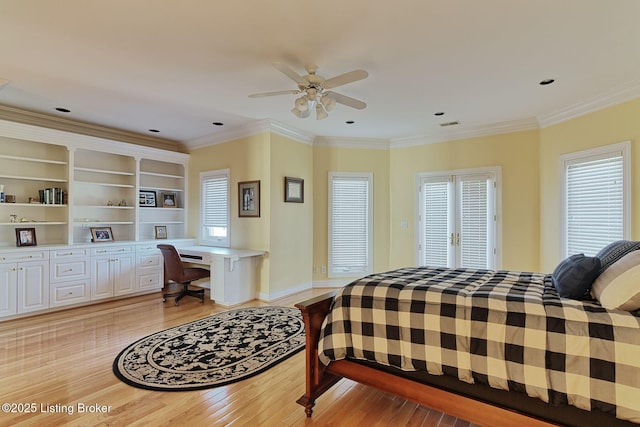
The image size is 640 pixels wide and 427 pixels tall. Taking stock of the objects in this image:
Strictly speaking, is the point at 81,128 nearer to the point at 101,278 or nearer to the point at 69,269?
the point at 69,269

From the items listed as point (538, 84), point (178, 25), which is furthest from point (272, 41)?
point (538, 84)

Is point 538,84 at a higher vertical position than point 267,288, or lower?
higher

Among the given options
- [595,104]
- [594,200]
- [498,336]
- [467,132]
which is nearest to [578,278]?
[498,336]

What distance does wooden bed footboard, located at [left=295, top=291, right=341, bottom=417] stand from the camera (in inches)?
82.0

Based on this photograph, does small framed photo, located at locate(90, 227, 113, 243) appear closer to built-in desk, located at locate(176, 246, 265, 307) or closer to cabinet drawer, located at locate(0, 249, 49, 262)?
cabinet drawer, located at locate(0, 249, 49, 262)

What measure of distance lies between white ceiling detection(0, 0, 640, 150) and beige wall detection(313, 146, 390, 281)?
1357 mm

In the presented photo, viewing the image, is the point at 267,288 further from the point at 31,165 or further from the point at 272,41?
the point at 31,165

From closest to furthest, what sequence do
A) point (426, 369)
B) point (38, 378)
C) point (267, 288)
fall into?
1. point (426, 369)
2. point (38, 378)
3. point (267, 288)

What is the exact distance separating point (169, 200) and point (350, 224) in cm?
339

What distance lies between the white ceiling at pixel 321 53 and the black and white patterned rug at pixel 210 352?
268 centimetres

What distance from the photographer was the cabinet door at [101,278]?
14.8ft

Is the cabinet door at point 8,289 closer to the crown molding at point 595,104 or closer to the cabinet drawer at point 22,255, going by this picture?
the cabinet drawer at point 22,255

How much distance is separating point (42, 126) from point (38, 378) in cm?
369

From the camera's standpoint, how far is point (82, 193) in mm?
5008
